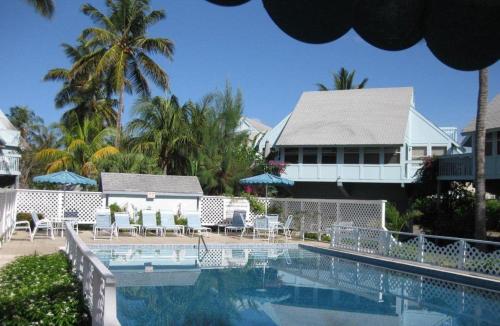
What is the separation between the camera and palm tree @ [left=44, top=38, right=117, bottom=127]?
32.4 m

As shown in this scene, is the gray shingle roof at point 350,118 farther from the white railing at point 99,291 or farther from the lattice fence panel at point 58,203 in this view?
the white railing at point 99,291

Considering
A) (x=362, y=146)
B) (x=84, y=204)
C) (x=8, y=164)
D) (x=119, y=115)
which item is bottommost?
(x=84, y=204)

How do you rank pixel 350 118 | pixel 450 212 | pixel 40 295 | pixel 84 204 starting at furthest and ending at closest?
pixel 350 118, pixel 450 212, pixel 84 204, pixel 40 295

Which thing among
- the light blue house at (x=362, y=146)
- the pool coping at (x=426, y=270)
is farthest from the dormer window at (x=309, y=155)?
the pool coping at (x=426, y=270)

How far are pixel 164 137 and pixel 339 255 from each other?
12.7 meters

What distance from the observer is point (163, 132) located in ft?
85.3

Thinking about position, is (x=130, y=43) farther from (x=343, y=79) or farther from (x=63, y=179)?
(x=343, y=79)

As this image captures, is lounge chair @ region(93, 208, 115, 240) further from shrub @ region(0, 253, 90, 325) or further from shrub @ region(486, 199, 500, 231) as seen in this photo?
shrub @ region(486, 199, 500, 231)

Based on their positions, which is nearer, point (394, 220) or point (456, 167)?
point (394, 220)

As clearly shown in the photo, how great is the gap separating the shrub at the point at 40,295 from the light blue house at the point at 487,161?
56.6 feet

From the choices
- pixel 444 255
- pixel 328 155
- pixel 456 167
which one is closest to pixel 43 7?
pixel 444 255

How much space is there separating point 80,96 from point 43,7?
15331mm

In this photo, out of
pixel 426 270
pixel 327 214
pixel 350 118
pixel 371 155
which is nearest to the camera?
pixel 426 270

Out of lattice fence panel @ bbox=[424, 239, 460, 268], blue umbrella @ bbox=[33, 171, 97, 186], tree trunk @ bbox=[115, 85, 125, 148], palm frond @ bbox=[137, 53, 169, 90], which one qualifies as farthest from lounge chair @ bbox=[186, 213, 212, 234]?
palm frond @ bbox=[137, 53, 169, 90]
